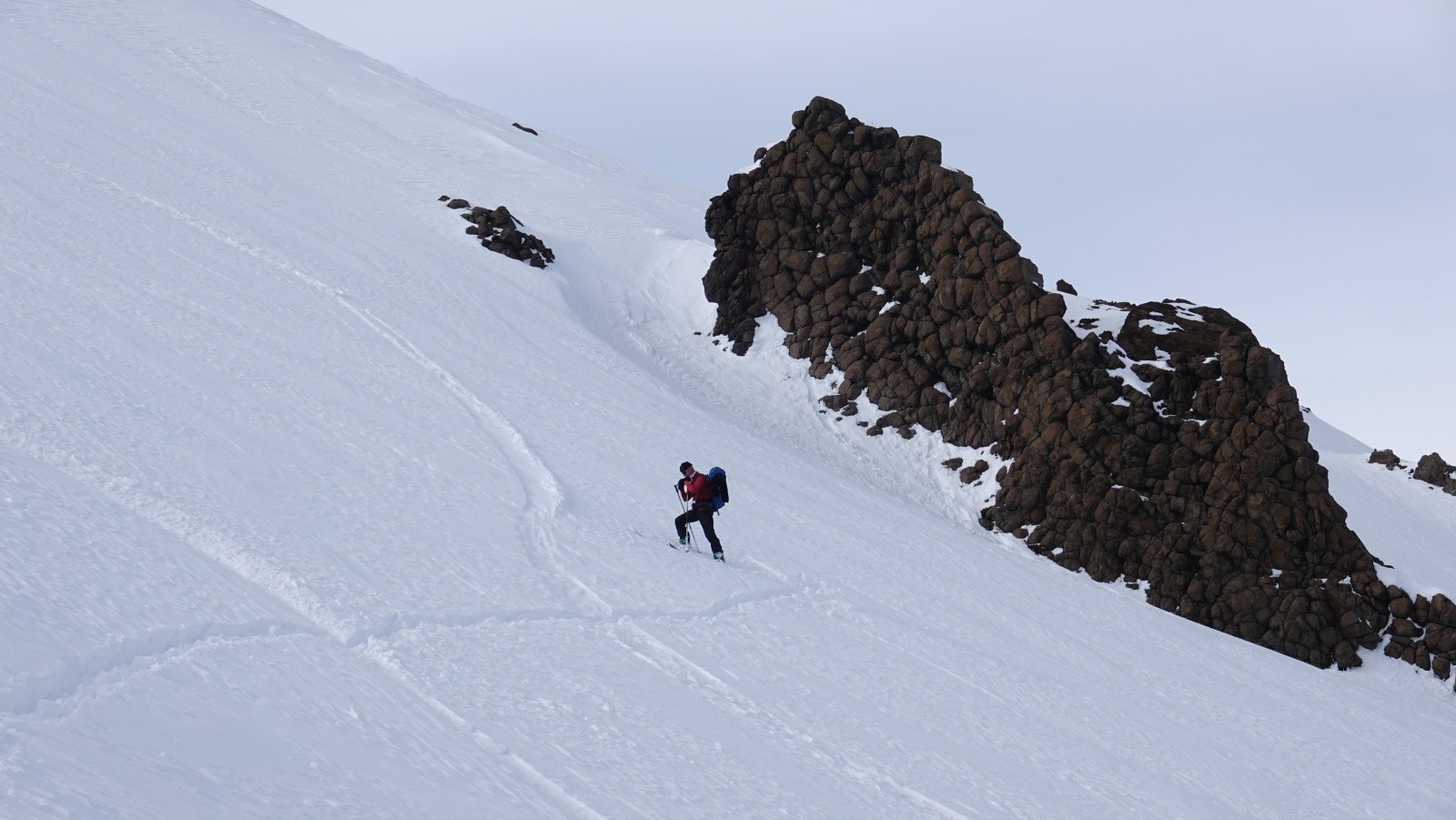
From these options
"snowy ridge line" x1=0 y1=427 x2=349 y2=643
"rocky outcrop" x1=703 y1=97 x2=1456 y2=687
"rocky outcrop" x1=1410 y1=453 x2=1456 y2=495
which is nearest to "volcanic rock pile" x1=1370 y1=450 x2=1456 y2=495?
"rocky outcrop" x1=1410 y1=453 x2=1456 y2=495

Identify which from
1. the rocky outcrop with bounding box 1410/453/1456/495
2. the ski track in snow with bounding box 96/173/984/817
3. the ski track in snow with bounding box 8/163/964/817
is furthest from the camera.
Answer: the rocky outcrop with bounding box 1410/453/1456/495

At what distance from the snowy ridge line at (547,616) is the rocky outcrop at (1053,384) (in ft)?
39.2

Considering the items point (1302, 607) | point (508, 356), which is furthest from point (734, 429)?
point (1302, 607)

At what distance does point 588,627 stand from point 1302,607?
16.7 meters

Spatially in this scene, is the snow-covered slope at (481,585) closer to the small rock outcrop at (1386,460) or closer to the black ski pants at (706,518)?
the black ski pants at (706,518)

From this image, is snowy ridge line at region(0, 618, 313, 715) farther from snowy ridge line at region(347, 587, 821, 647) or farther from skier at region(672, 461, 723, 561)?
skier at region(672, 461, 723, 561)

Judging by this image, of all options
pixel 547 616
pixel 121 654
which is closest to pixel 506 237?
pixel 547 616

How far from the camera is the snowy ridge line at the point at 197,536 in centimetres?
972

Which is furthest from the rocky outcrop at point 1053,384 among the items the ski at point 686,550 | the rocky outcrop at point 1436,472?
the rocky outcrop at point 1436,472

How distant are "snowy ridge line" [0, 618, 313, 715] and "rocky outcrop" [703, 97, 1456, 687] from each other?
18.4m

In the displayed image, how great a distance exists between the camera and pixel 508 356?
23.2 m

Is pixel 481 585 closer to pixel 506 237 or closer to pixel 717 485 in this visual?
pixel 717 485

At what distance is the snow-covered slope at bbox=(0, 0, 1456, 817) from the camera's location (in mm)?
7777

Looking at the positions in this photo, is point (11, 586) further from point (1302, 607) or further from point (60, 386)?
point (1302, 607)
